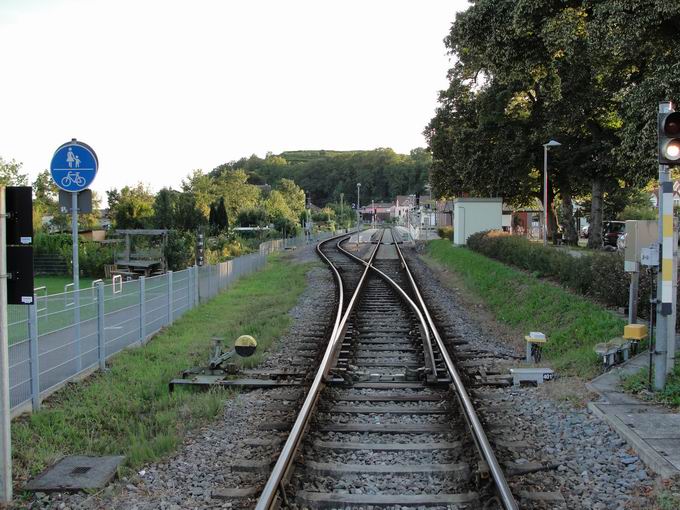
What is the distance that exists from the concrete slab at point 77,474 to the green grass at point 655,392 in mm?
5517

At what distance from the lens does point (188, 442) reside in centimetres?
624

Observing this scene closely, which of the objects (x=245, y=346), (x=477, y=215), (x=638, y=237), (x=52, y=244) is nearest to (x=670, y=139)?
(x=638, y=237)

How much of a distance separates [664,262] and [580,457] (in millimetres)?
2984

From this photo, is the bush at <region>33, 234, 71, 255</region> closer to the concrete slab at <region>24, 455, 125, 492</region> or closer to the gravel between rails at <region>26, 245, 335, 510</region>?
the gravel between rails at <region>26, 245, 335, 510</region>

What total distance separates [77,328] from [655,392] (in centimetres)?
723

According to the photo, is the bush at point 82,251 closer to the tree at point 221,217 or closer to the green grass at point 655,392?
the tree at point 221,217

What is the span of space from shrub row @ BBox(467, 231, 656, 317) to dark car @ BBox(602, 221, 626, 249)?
1914 cm

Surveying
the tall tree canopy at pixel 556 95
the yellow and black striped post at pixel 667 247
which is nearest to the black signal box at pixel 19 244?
the yellow and black striped post at pixel 667 247

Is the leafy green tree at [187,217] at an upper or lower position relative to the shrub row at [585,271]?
upper

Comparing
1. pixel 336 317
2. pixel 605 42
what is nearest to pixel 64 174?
pixel 336 317

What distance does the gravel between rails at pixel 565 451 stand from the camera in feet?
16.0

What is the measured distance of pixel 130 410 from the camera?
293 inches

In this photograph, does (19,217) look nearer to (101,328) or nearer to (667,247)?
(101,328)

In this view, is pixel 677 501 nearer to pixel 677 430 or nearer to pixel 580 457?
pixel 580 457
